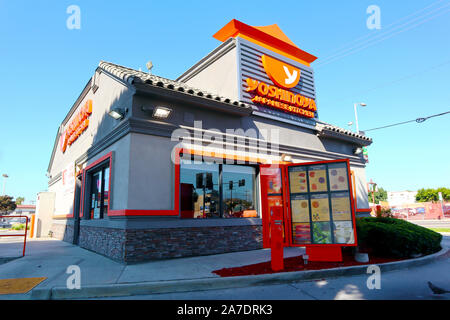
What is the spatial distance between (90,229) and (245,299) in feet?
25.5

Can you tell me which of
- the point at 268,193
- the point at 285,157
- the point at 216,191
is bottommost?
the point at 268,193

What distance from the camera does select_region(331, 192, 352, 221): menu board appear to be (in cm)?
714

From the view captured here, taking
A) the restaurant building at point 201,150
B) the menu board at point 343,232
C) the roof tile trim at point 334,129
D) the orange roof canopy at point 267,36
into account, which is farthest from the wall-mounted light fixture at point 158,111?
the roof tile trim at point 334,129

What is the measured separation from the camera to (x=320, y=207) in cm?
745

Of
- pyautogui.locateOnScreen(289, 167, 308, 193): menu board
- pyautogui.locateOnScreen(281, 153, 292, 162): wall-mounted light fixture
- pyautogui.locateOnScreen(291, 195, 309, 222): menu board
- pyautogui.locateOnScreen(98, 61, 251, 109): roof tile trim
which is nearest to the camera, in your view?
pyautogui.locateOnScreen(291, 195, 309, 222): menu board

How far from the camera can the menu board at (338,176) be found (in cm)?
730

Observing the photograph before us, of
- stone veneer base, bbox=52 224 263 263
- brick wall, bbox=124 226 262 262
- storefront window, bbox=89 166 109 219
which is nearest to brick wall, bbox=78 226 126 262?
stone veneer base, bbox=52 224 263 263

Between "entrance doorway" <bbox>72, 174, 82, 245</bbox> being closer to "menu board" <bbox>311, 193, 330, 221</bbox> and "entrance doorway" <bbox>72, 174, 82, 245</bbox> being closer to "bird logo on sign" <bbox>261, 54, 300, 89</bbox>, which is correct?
"bird logo on sign" <bbox>261, 54, 300, 89</bbox>

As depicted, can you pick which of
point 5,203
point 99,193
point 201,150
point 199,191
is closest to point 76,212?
point 99,193

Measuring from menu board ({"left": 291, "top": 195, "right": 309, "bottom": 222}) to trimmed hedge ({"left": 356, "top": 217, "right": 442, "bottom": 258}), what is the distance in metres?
2.01

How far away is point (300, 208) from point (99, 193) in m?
7.30

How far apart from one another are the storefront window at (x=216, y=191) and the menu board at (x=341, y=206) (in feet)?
11.6

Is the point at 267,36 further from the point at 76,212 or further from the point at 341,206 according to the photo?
the point at 76,212

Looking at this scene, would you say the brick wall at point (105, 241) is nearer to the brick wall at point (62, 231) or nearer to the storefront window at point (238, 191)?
the brick wall at point (62, 231)
